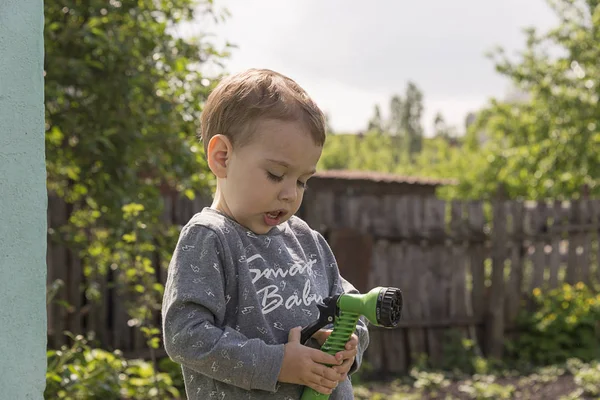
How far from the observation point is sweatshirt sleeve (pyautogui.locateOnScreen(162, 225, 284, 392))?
1.76 metres

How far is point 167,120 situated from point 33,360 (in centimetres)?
259

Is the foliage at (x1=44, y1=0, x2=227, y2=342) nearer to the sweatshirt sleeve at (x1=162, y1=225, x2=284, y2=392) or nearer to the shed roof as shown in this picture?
the sweatshirt sleeve at (x1=162, y1=225, x2=284, y2=392)

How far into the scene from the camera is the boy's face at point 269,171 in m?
1.87

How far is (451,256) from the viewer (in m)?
7.94

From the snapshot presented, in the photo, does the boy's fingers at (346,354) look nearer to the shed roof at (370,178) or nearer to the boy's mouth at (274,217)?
the boy's mouth at (274,217)

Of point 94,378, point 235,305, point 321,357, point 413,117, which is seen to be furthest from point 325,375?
point 413,117

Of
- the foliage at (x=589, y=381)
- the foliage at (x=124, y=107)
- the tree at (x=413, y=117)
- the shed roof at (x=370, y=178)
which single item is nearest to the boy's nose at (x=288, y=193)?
the foliage at (x=124, y=107)

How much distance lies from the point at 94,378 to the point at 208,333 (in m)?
2.13

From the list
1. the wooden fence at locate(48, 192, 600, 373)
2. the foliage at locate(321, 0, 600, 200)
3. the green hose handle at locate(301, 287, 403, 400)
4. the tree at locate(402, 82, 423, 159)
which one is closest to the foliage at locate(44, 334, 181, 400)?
the green hose handle at locate(301, 287, 403, 400)

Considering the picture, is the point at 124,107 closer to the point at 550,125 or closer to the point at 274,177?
the point at 274,177

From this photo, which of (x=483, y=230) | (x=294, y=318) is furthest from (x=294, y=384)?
(x=483, y=230)

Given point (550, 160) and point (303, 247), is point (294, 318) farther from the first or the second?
point (550, 160)

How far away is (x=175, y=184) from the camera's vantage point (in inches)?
180

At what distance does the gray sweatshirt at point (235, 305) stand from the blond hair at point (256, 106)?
0.69 ft
